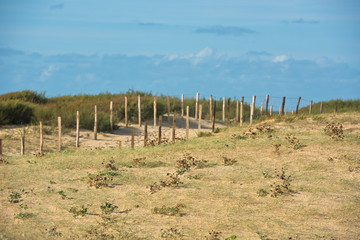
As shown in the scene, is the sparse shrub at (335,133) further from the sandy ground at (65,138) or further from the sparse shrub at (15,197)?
the sparse shrub at (15,197)

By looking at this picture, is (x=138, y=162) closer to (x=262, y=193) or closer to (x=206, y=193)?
(x=206, y=193)

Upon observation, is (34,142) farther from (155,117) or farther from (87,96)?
(87,96)

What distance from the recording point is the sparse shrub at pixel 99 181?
10.3 metres

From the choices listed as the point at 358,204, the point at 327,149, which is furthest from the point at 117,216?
the point at 327,149

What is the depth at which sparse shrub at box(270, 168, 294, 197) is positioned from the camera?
9.59 m

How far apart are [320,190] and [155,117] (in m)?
15.3

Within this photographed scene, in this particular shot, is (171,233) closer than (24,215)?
Yes

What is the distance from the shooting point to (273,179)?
10.6 meters

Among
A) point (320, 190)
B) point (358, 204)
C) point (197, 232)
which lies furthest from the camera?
point (320, 190)

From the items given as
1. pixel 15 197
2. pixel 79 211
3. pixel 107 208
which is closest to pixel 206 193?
pixel 107 208

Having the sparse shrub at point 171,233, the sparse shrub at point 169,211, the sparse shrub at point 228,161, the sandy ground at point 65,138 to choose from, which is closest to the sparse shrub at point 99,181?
the sparse shrub at point 169,211

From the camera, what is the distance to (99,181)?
10438 mm

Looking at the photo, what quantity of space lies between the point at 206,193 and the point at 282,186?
1.71 m

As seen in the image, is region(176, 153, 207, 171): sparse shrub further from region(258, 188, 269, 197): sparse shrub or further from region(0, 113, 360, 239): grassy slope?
region(258, 188, 269, 197): sparse shrub
